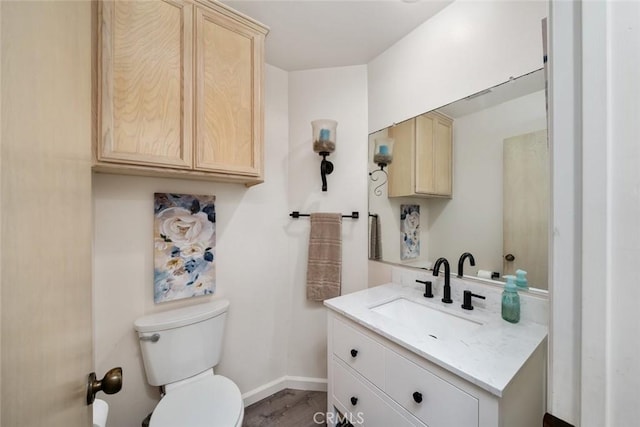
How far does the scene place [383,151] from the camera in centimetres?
166

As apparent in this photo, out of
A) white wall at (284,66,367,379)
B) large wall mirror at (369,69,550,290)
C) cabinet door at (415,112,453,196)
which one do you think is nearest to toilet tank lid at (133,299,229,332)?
white wall at (284,66,367,379)

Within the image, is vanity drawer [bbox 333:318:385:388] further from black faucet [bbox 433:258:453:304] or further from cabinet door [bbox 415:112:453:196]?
cabinet door [bbox 415:112:453:196]

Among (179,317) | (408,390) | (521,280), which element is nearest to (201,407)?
(179,317)

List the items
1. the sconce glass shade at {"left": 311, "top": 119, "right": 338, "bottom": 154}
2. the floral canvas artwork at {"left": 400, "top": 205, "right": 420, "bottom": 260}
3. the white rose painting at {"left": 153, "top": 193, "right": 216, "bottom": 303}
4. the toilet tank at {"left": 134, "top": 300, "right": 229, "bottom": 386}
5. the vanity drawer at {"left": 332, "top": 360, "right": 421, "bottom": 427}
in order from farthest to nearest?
1. the sconce glass shade at {"left": 311, "top": 119, "right": 338, "bottom": 154}
2. the floral canvas artwork at {"left": 400, "top": 205, "right": 420, "bottom": 260}
3. the white rose painting at {"left": 153, "top": 193, "right": 216, "bottom": 303}
4. the toilet tank at {"left": 134, "top": 300, "right": 229, "bottom": 386}
5. the vanity drawer at {"left": 332, "top": 360, "right": 421, "bottom": 427}

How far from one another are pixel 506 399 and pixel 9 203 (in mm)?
1163

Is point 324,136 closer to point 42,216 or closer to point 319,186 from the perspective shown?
point 319,186

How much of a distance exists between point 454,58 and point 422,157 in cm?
54

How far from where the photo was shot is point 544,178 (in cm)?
103

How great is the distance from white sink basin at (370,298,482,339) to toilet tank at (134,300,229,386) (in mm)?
936

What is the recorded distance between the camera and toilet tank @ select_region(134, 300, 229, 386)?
49.3 inches

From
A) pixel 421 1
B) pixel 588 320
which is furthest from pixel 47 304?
pixel 421 1

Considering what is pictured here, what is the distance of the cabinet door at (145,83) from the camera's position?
101cm

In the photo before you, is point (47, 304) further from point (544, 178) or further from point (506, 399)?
point (544, 178)

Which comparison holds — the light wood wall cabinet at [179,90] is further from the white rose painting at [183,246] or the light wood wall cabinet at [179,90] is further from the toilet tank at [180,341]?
the toilet tank at [180,341]
